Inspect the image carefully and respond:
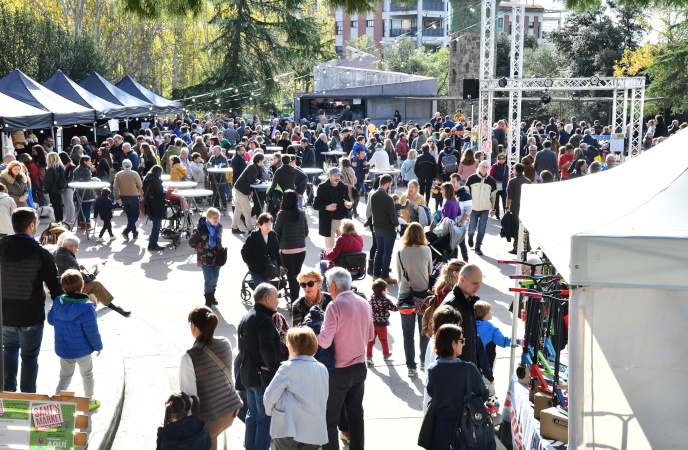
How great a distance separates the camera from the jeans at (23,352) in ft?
20.9

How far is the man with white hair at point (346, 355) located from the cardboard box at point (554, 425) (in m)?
1.45

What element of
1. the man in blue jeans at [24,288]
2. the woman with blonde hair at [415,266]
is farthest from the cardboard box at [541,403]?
the man in blue jeans at [24,288]

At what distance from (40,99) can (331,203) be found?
437 inches

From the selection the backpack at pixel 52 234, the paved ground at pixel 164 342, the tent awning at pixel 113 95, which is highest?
the tent awning at pixel 113 95

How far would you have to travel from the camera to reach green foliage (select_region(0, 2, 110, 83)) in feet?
102

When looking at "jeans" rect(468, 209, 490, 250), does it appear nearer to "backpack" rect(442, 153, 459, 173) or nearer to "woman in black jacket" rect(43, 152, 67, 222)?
"backpack" rect(442, 153, 459, 173)

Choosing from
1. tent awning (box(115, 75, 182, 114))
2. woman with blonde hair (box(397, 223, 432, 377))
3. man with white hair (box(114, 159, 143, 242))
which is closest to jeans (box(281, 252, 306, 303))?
woman with blonde hair (box(397, 223, 432, 377))

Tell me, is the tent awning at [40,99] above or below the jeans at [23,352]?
above

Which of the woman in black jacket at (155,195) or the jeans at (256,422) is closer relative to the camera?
the jeans at (256,422)

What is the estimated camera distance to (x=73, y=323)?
6.07m

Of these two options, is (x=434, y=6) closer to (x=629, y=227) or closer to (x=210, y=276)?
(x=210, y=276)

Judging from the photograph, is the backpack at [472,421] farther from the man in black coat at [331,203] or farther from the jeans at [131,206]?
the jeans at [131,206]

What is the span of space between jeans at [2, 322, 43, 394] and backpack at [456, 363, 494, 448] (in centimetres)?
387

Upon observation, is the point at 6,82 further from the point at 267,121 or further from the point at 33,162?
the point at 267,121
